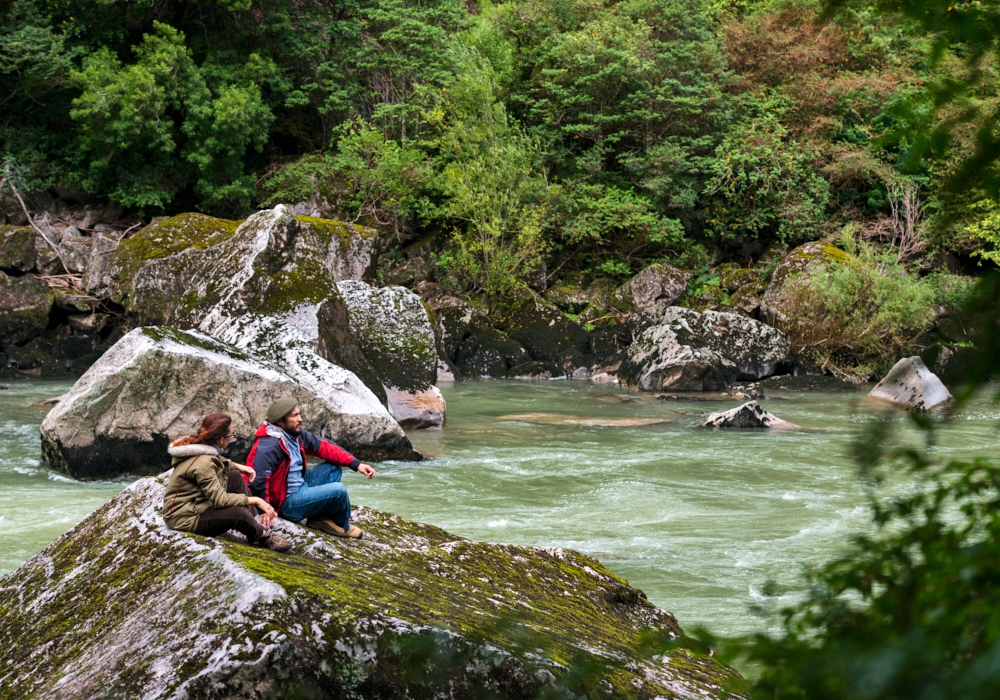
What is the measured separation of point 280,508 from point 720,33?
27.8m

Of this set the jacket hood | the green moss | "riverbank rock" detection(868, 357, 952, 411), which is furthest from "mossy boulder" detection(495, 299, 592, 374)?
the jacket hood

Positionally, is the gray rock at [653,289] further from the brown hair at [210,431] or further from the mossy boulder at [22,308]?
the brown hair at [210,431]

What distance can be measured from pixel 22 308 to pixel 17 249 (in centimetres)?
198

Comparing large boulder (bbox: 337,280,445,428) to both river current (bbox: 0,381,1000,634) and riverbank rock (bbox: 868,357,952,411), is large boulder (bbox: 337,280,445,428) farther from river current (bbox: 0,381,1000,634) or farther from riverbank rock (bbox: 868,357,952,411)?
riverbank rock (bbox: 868,357,952,411)

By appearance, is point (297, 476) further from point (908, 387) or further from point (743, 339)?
point (743, 339)

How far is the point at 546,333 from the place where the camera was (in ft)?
73.9

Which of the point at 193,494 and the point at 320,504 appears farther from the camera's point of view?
the point at 320,504

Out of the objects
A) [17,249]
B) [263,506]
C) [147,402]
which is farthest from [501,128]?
[263,506]

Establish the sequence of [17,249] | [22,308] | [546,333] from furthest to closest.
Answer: [546,333] < [17,249] < [22,308]

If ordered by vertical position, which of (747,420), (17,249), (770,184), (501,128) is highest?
(501,128)

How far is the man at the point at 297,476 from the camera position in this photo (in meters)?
4.58

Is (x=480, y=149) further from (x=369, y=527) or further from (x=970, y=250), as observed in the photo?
(x=369, y=527)

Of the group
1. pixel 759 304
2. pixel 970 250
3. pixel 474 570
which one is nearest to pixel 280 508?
pixel 474 570

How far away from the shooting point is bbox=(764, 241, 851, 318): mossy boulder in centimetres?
2244
